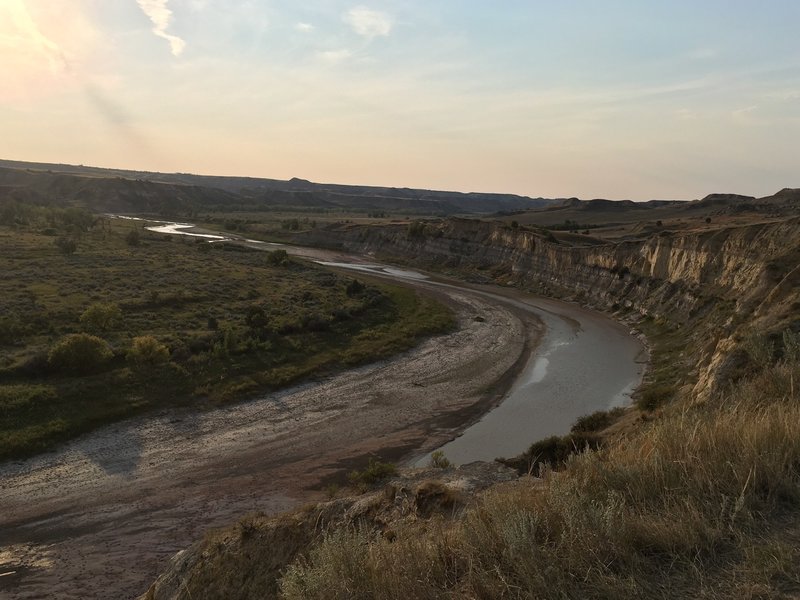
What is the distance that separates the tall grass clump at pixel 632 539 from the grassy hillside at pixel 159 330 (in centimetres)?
2041

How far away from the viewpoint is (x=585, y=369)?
3441 cm

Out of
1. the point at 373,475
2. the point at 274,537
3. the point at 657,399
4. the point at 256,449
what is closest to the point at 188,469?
the point at 256,449

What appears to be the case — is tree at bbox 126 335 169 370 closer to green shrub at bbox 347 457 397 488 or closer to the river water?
green shrub at bbox 347 457 397 488

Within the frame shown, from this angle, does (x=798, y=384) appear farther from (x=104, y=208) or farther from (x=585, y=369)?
(x=104, y=208)

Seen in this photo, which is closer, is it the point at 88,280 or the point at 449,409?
the point at 449,409

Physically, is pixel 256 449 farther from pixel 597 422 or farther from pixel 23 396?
pixel 597 422

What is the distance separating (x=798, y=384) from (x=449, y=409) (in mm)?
17822

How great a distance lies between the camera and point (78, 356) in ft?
86.7

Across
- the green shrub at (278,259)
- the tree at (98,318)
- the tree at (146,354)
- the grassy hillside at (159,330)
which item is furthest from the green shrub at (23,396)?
the green shrub at (278,259)

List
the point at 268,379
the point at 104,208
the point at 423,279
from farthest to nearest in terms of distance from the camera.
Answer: the point at 104,208, the point at 423,279, the point at 268,379

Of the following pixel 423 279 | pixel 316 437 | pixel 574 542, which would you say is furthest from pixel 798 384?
pixel 423 279

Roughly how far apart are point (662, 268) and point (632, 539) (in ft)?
160

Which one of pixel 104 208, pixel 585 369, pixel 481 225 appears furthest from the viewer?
pixel 104 208

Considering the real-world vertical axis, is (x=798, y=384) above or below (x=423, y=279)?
above
